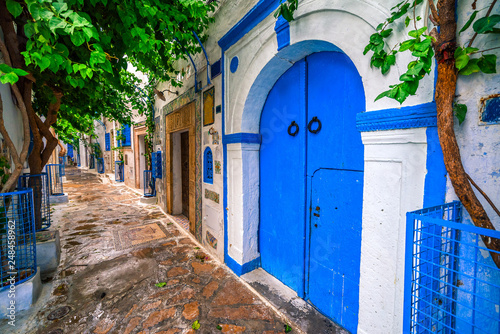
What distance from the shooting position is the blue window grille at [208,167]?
3.74 metres

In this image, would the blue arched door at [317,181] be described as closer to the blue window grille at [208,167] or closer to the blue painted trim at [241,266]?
the blue painted trim at [241,266]

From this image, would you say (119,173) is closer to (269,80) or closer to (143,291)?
(143,291)

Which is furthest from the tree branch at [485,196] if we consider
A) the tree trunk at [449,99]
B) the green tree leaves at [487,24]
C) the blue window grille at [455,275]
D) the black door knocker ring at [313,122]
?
the black door knocker ring at [313,122]

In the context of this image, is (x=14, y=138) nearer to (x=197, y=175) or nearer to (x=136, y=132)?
(x=197, y=175)

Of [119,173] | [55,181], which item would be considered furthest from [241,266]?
[119,173]

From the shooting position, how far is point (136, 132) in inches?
353

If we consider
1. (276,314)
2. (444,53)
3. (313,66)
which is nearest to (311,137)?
(313,66)

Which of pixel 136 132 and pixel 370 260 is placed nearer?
pixel 370 260

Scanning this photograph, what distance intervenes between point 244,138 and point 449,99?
2.16 meters

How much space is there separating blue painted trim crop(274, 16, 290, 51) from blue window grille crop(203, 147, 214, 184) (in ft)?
6.81

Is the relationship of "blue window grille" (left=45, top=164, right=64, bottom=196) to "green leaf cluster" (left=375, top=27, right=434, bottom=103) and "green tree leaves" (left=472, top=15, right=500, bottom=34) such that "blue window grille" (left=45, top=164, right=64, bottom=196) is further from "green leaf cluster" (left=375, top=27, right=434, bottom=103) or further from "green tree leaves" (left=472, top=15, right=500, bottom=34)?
"green tree leaves" (left=472, top=15, right=500, bottom=34)

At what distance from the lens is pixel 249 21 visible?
2.67 m

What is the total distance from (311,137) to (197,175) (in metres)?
2.49

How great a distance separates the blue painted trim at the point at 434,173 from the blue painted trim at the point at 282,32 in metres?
1.60
